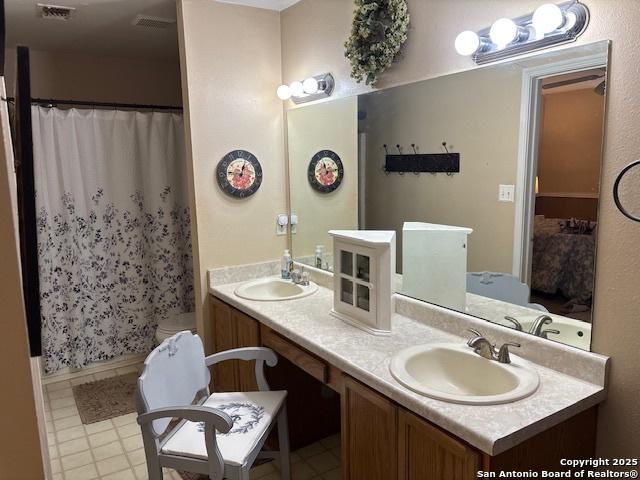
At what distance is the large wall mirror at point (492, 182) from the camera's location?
1562mm

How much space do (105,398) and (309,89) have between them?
2.28m

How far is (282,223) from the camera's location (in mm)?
3053

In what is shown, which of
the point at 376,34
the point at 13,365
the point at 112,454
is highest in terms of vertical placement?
the point at 376,34

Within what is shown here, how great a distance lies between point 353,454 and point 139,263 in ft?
7.72

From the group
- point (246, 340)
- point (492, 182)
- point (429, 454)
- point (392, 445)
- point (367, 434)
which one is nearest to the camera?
point (429, 454)

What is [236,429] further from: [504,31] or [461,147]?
[504,31]

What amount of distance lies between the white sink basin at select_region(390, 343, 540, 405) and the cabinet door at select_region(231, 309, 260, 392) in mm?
884

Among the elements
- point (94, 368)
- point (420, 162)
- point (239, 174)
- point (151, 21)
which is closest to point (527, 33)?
point (420, 162)

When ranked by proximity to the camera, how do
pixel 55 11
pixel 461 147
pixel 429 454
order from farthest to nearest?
pixel 55 11, pixel 461 147, pixel 429 454

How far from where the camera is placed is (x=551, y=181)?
1.65 m

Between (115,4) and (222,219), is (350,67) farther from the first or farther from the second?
(115,4)

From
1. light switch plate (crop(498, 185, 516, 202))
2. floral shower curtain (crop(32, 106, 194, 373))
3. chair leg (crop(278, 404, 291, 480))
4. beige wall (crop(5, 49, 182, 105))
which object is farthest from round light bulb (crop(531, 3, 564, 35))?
beige wall (crop(5, 49, 182, 105))

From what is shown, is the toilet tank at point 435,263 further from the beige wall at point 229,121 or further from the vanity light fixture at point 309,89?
the beige wall at point 229,121

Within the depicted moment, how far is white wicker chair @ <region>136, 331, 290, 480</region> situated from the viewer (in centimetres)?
169
